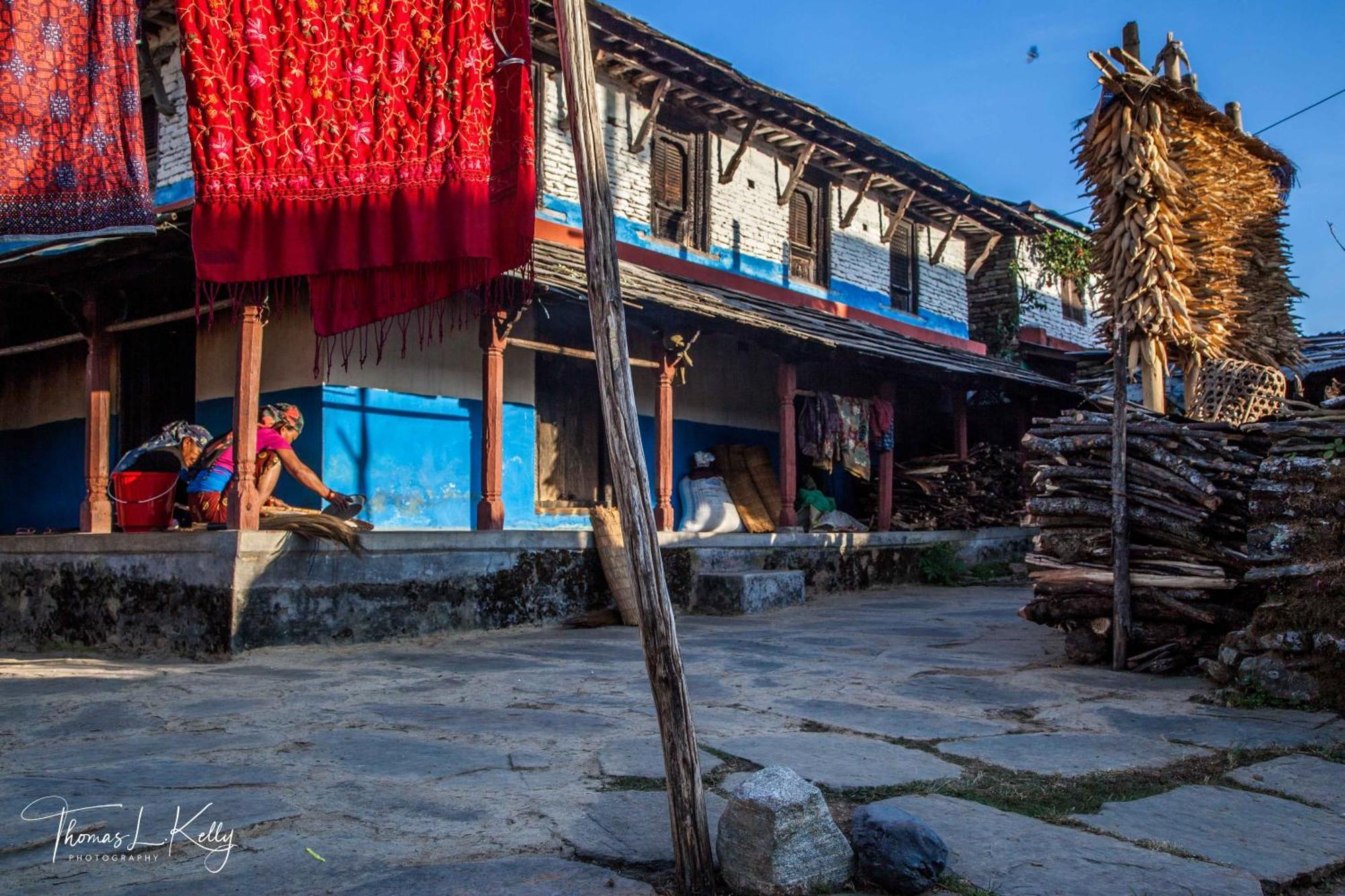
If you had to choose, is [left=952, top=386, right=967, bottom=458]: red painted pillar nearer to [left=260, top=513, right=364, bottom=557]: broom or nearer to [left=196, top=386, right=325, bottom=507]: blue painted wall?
[left=196, top=386, right=325, bottom=507]: blue painted wall

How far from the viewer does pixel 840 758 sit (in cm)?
345

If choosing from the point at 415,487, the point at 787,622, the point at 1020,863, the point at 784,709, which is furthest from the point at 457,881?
the point at 415,487

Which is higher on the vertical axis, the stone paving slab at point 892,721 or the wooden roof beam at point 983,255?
the wooden roof beam at point 983,255

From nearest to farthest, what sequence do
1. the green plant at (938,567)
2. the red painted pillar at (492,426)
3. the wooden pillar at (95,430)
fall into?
Result: the wooden pillar at (95,430) < the red painted pillar at (492,426) < the green plant at (938,567)

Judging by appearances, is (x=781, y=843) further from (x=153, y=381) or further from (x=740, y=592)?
(x=153, y=381)

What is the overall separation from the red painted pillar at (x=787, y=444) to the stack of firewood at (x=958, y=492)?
8.74 ft

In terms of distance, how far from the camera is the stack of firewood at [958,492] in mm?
14211

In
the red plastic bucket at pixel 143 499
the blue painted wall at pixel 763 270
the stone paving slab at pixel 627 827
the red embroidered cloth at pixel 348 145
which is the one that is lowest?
the stone paving slab at pixel 627 827

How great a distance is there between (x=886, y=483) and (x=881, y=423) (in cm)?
77

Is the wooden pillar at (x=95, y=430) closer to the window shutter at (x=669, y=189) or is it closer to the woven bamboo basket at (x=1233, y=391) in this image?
the window shutter at (x=669, y=189)

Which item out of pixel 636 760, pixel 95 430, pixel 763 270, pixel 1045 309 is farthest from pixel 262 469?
pixel 1045 309

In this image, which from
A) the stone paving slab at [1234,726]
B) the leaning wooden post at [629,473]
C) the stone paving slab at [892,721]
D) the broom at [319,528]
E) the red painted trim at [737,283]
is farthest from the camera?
the red painted trim at [737,283]

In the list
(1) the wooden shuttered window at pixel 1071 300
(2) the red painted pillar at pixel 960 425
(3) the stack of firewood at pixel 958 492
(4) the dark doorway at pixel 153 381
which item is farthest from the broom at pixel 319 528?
(1) the wooden shuttered window at pixel 1071 300

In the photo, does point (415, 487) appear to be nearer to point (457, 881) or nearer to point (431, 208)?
point (431, 208)
